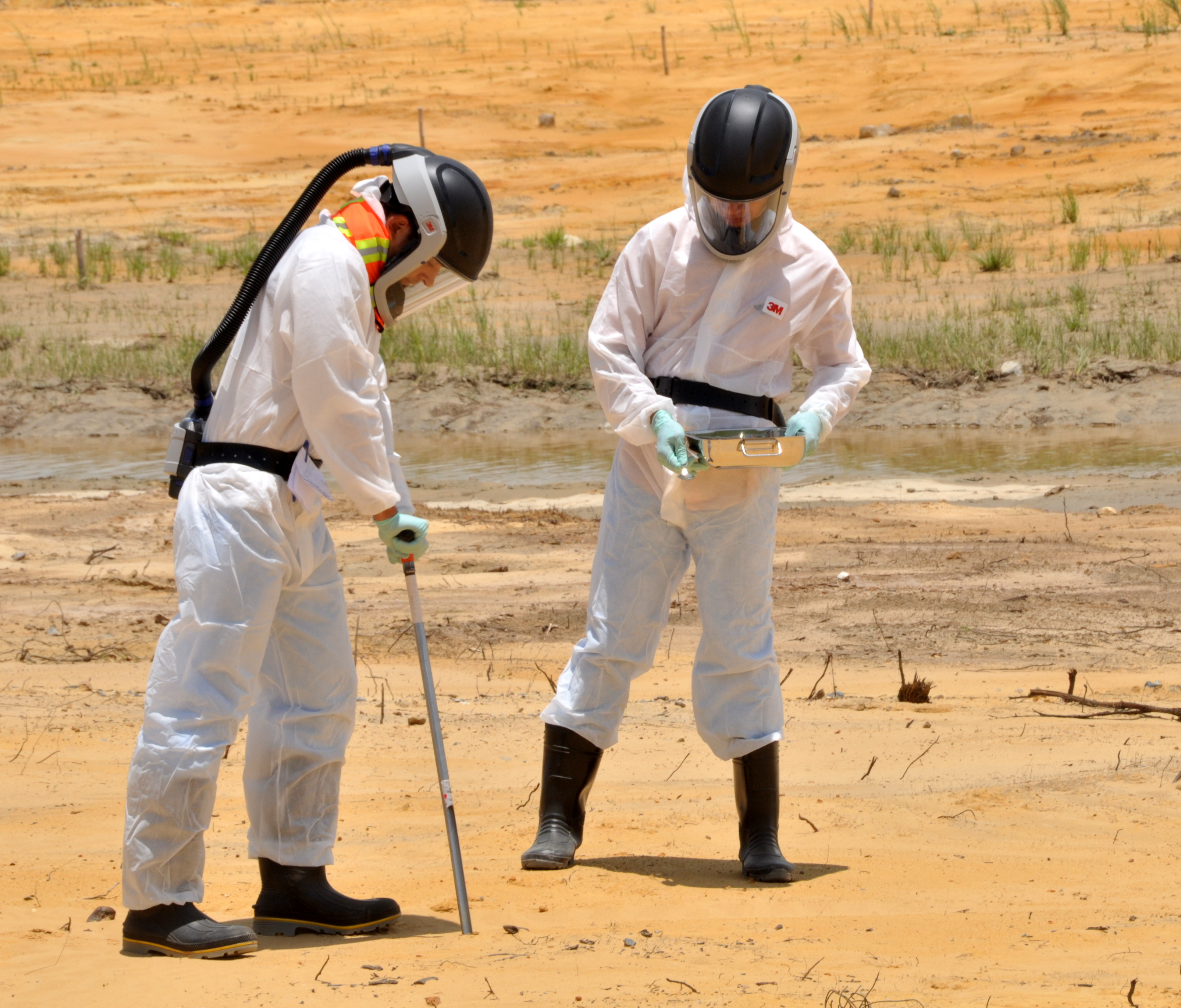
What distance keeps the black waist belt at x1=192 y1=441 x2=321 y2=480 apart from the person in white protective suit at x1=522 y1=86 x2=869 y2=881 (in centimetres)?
100

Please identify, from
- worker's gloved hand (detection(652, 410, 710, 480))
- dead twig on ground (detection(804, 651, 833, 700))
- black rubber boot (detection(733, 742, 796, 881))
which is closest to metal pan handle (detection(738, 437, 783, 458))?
worker's gloved hand (detection(652, 410, 710, 480))

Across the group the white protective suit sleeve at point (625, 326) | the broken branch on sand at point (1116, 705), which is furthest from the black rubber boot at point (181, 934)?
the broken branch on sand at point (1116, 705)

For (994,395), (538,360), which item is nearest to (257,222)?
(538,360)

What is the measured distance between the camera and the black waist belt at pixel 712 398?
175 inches

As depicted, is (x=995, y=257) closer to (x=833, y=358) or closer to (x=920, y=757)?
(x=920, y=757)

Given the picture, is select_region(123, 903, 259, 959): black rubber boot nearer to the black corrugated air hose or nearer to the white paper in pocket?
the white paper in pocket

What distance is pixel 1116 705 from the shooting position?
5.81 m

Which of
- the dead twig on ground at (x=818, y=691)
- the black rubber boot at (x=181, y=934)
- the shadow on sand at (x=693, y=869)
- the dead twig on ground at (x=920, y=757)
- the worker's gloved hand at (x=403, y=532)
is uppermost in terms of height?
the worker's gloved hand at (x=403, y=532)

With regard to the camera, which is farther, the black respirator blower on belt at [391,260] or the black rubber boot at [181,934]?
the black respirator blower on belt at [391,260]

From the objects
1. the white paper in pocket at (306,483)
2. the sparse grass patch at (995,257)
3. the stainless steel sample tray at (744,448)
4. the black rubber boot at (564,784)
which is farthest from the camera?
the sparse grass patch at (995,257)

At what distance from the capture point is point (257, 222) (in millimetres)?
24828

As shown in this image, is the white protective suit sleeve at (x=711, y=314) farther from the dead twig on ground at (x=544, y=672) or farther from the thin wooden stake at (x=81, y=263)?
the thin wooden stake at (x=81, y=263)

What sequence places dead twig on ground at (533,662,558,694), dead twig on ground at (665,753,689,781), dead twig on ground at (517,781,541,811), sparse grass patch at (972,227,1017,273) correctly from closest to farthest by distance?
dead twig on ground at (517,781,541,811), dead twig on ground at (665,753,689,781), dead twig on ground at (533,662,558,694), sparse grass patch at (972,227,1017,273)

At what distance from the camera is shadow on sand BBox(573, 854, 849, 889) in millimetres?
4395
